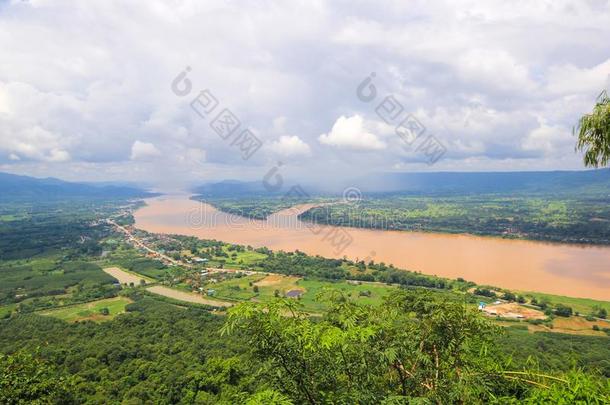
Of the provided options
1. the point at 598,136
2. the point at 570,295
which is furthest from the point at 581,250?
the point at 598,136

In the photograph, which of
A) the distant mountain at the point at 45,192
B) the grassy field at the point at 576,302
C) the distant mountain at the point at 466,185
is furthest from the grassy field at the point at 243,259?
the distant mountain at the point at 45,192

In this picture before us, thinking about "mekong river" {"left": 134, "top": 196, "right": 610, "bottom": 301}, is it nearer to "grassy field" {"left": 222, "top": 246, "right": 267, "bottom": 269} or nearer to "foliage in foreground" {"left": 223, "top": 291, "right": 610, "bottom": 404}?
"grassy field" {"left": 222, "top": 246, "right": 267, "bottom": 269}

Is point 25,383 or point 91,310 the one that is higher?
point 25,383

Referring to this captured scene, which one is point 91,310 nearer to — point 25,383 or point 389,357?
point 25,383

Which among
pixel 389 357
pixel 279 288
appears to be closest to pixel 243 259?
pixel 279 288

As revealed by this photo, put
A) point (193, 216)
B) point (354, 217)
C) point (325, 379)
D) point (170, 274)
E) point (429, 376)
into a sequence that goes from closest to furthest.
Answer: point (325, 379) → point (429, 376) → point (170, 274) → point (354, 217) → point (193, 216)

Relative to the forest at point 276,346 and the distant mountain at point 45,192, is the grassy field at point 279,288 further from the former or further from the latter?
the distant mountain at point 45,192

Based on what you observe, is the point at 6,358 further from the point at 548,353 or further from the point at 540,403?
the point at 548,353
